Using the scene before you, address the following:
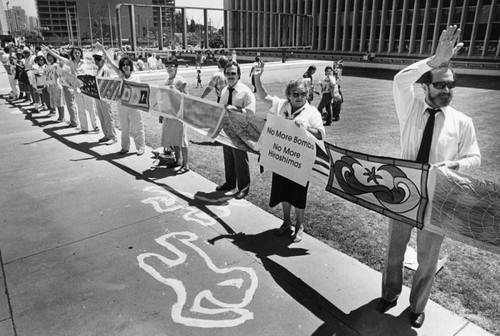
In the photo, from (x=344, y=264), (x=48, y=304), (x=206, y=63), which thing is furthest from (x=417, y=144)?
(x=206, y=63)

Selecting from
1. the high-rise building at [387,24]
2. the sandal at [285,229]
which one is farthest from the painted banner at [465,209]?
the high-rise building at [387,24]

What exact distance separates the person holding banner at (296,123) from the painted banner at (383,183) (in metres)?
0.46

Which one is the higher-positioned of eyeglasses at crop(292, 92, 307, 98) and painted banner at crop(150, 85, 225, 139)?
eyeglasses at crop(292, 92, 307, 98)

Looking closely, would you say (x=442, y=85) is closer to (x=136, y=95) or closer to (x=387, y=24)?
(x=136, y=95)

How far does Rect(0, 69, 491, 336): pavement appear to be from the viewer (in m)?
3.45

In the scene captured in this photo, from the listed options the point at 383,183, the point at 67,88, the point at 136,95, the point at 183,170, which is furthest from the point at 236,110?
the point at 67,88

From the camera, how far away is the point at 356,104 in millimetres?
16156

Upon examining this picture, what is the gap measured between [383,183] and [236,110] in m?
2.90

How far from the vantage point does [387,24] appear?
45.2m

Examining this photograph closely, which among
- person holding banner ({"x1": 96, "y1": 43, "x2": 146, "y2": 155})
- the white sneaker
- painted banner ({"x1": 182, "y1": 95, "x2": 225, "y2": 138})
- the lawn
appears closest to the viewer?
the lawn

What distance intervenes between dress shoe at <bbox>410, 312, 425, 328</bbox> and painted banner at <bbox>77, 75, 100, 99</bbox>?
26.8ft

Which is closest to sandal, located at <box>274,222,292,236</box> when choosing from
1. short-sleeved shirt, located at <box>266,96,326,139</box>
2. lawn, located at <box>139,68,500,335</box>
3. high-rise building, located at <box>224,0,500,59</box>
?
lawn, located at <box>139,68,500,335</box>

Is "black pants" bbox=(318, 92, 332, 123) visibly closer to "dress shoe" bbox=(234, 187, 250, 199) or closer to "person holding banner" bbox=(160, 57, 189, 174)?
"person holding banner" bbox=(160, 57, 189, 174)

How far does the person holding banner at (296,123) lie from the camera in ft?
14.3
